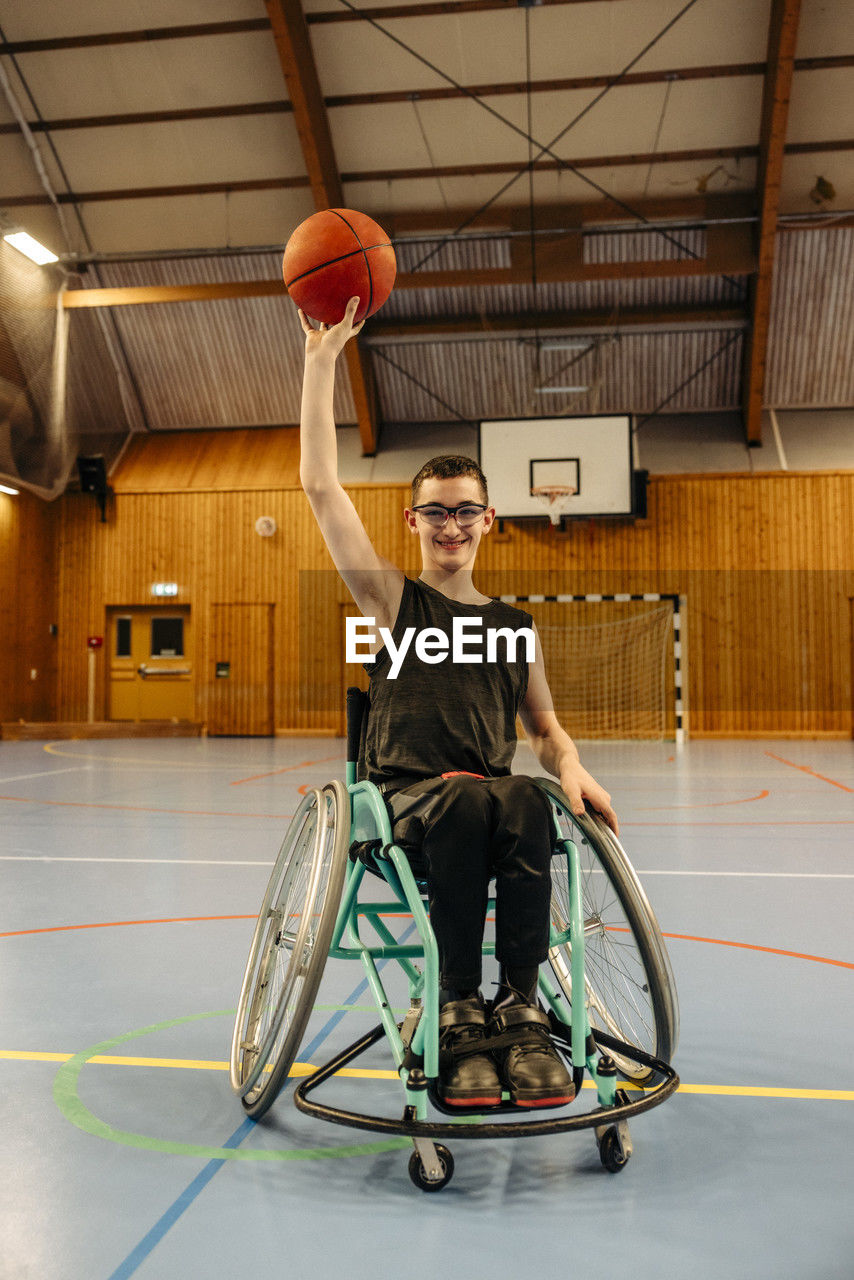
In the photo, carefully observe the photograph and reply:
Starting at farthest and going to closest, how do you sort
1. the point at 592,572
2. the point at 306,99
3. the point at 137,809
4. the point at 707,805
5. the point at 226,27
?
the point at 592,572 → the point at 226,27 → the point at 306,99 → the point at 707,805 → the point at 137,809

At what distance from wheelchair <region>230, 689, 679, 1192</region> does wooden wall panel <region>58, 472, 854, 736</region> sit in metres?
12.8

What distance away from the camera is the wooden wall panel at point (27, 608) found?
48.7 feet

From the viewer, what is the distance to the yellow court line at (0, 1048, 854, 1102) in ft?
6.48

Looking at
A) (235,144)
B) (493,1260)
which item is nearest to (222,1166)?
(493,1260)

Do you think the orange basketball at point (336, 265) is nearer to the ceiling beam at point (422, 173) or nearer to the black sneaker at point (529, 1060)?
the black sneaker at point (529, 1060)

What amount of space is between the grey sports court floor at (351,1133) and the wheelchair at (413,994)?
9 centimetres

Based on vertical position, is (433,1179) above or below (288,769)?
above

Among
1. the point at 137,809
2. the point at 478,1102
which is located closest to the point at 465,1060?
the point at 478,1102

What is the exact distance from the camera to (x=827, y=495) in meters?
14.7

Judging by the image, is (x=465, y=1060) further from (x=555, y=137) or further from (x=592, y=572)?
(x=592, y=572)

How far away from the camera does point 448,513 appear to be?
204 centimetres

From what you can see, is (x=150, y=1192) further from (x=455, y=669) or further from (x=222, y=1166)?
(x=455, y=669)

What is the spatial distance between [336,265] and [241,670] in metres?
13.7

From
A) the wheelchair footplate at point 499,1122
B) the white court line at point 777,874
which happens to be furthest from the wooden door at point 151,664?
the wheelchair footplate at point 499,1122
